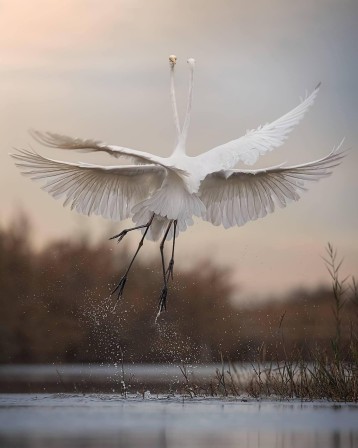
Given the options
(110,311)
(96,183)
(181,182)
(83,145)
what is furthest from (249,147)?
(110,311)

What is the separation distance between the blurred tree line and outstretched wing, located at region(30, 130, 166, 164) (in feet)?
15.2

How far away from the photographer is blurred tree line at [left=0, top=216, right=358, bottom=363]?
12344mm

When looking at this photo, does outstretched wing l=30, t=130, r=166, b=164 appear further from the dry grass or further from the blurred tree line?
the blurred tree line

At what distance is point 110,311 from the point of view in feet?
45.3

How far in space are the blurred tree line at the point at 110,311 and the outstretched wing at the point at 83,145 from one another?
4639mm

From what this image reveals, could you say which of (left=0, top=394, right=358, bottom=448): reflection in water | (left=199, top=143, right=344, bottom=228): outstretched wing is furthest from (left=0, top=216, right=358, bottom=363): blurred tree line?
(left=0, top=394, right=358, bottom=448): reflection in water

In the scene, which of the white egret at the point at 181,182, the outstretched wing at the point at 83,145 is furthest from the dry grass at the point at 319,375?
the outstretched wing at the point at 83,145

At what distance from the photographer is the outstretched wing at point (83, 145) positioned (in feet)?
21.4

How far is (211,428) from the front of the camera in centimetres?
624

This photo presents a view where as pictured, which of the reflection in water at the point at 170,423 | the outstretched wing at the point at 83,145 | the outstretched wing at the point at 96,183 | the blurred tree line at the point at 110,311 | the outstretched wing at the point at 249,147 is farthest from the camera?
the blurred tree line at the point at 110,311

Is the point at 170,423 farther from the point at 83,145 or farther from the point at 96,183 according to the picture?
the point at 96,183

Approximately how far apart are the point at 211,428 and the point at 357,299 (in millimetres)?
1561

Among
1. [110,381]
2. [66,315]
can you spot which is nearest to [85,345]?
[66,315]

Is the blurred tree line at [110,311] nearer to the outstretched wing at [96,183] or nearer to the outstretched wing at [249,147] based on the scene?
the outstretched wing at [96,183]
